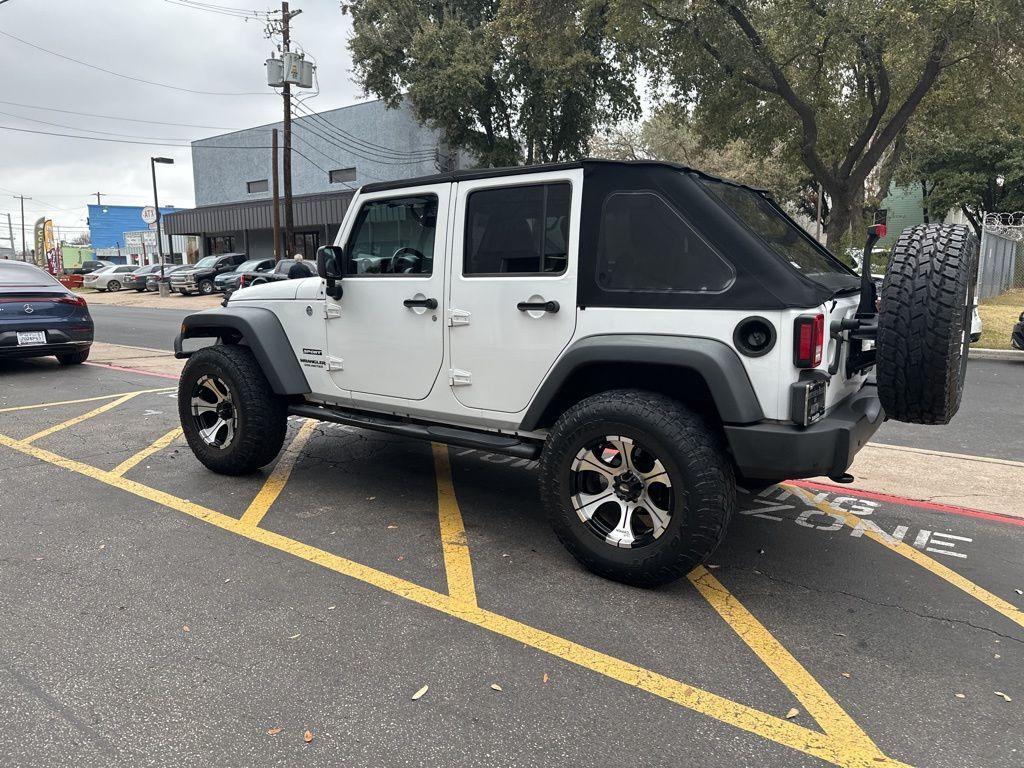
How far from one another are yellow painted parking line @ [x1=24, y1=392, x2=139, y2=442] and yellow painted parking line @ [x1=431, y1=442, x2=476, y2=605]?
3.66 meters

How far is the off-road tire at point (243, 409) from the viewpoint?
4652 mm

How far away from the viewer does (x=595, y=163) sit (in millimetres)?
3422

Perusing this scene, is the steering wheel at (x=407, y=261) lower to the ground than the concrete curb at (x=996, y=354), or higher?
higher

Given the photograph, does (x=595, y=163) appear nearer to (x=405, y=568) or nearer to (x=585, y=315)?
(x=585, y=315)

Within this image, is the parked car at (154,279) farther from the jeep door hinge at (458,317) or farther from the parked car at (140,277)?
the jeep door hinge at (458,317)

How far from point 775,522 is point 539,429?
1597 millimetres

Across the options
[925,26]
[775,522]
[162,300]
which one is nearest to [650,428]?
[775,522]

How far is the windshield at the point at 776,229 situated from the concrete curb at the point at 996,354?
8.79 metres

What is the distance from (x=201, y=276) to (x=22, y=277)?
70.0 feet

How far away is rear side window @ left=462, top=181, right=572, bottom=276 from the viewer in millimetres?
3529

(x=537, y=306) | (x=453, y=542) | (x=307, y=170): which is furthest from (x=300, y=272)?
(x=307, y=170)

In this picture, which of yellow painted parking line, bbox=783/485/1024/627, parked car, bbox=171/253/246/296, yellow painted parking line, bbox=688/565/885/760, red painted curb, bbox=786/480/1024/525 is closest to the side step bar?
yellow painted parking line, bbox=688/565/885/760

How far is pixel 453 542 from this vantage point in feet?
12.9

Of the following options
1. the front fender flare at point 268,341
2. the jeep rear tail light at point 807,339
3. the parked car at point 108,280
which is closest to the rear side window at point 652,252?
the jeep rear tail light at point 807,339
